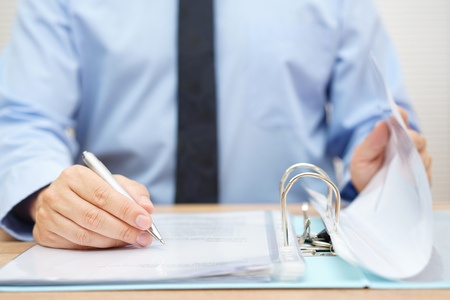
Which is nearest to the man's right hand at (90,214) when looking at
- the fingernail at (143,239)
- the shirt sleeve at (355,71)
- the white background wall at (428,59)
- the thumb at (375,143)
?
the fingernail at (143,239)

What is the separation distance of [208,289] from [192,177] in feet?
1.94

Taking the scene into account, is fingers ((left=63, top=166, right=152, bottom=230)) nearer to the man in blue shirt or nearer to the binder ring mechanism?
the binder ring mechanism

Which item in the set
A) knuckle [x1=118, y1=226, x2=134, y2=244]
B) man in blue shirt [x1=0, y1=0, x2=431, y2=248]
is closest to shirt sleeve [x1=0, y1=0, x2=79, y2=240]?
man in blue shirt [x1=0, y1=0, x2=431, y2=248]

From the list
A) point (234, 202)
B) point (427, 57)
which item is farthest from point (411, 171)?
point (427, 57)

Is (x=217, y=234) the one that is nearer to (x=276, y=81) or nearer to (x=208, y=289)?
(x=208, y=289)

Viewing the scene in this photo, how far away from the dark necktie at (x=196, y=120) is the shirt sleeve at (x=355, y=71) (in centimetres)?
28

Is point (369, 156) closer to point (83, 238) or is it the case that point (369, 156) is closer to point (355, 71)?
point (355, 71)

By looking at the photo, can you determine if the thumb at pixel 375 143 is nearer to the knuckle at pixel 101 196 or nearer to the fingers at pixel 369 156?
the fingers at pixel 369 156

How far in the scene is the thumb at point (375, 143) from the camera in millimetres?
830

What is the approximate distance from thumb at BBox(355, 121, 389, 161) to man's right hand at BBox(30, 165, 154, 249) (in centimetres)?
37

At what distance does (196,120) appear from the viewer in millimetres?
1059

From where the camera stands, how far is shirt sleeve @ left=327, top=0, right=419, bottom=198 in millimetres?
1138

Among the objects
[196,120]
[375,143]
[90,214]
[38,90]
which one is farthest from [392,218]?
[38,90]

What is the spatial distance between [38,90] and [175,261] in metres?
0.67
